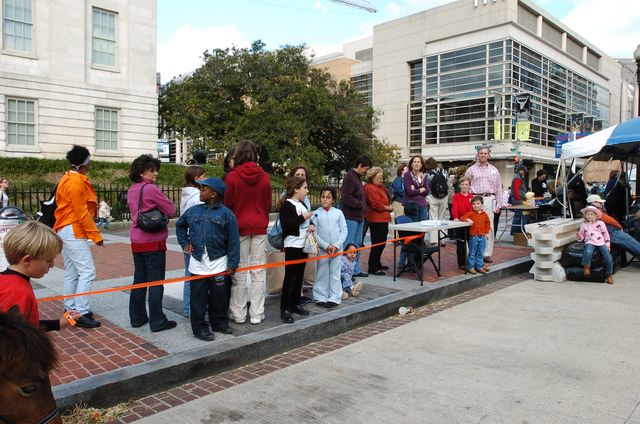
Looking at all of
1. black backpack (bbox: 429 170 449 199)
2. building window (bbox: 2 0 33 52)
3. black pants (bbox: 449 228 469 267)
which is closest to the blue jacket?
black pants (bbox: 449 228 469 267)

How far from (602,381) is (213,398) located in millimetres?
3214

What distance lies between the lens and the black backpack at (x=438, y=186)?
10398 millimetres

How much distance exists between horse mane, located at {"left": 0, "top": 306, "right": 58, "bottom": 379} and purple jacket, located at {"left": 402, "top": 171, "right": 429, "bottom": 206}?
7.87 m

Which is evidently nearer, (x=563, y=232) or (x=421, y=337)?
(x=421, y=337)

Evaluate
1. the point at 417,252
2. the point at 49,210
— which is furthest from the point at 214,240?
the point at 417,252

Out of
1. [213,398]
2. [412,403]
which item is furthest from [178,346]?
[412,403]

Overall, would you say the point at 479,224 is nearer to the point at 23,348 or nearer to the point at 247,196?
the point at 247,196

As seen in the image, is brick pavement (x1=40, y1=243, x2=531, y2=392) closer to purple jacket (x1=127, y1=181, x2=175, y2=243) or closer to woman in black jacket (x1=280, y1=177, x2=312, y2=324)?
woman in black jacket (x1=280, y1=177, x2=312, y2=324)

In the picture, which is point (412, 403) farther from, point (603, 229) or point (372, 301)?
point (603, 229)

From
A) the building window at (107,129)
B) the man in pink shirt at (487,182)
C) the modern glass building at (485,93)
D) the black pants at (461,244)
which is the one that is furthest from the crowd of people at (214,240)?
the modern glass building at (485,93)

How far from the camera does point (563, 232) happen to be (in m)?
8.73

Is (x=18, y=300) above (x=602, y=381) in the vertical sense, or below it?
above

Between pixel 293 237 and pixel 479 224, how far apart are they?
4.05 meters

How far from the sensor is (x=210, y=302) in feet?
16.4
